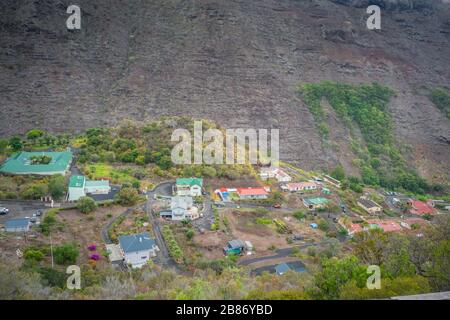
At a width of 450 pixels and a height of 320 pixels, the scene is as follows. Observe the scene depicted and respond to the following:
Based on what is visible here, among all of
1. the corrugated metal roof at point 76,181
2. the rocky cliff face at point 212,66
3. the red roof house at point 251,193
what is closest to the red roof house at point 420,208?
the rocky cliff face at point 212,66

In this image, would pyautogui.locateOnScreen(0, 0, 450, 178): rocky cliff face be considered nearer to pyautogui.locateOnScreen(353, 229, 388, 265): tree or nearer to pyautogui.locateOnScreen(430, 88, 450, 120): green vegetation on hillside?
pyautogui.locateOnScreen(430, 88, 450, 120): green vegetation on hillside

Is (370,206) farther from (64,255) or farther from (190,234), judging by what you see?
(64,255)

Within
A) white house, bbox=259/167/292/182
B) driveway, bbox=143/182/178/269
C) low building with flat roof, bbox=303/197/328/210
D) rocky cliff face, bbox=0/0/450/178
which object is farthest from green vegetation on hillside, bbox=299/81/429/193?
driveway, bbox=143/182/178/269

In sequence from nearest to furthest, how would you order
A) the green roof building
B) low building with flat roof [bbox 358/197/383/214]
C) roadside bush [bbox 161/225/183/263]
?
roadside bush [bbox 161/225/183/263], the green roof building, low building with flat roof [bbox 358/197/383/214]

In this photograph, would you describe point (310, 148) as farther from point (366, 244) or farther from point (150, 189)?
point (366, 244)

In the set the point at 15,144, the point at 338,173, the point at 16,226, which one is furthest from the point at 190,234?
the point at 338,173

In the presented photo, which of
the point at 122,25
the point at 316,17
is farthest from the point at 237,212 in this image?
the point at 316,17
